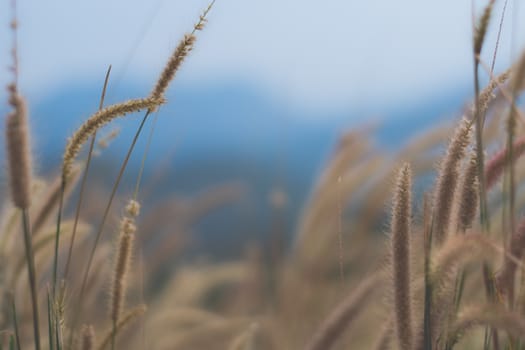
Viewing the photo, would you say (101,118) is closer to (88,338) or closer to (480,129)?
(88,338)

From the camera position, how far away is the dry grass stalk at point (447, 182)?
784 mm

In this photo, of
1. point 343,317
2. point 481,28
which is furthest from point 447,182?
point 343,317

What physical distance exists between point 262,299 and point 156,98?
2543 millimetres

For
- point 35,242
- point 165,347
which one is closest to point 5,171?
point 35,242

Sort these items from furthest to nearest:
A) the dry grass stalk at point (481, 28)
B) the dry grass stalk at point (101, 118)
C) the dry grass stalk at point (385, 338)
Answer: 1. the dry grass stalk at point (385, 338)
2. the dry grass stalk at point (101, 118)
3. the dry grass stalk at point (481, 28)

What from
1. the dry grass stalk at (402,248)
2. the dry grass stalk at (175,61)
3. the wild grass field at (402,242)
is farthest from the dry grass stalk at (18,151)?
the dry grass stalk at (402,248)

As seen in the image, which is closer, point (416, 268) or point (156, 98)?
point (156, 98)

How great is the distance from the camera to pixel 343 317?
1.00m

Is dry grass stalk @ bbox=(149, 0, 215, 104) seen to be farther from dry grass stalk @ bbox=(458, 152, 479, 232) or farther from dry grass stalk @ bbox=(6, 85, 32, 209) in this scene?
dry grass stalk @ bbox=(458, 152, 479, 232)

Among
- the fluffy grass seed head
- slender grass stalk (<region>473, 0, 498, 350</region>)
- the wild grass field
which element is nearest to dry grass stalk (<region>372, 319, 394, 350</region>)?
the wild grass field

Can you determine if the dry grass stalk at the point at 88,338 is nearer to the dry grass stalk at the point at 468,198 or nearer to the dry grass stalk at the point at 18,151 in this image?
the dry grass stalk at the point at 18,151

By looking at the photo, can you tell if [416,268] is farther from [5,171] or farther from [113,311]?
[5,171]

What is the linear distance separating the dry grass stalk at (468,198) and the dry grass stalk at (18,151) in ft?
1.44

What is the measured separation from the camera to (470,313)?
2.11ft
